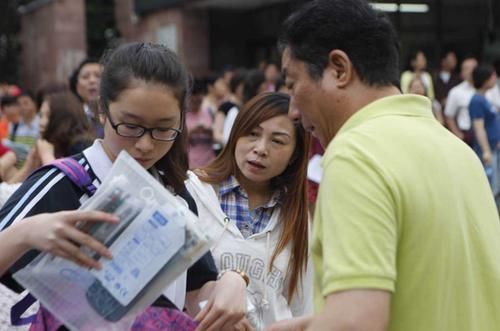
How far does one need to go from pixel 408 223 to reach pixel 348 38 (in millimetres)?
489

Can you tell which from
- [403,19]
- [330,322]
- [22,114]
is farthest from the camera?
[403,19]

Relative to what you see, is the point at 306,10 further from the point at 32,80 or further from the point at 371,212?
the point at 32,80

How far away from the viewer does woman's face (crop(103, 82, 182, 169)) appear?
7.03 ft

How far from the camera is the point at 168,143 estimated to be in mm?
2221

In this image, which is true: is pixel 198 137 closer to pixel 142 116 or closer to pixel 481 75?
pixel 481 75

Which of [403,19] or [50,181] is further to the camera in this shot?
[403,19]

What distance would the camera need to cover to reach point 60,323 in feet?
6.52

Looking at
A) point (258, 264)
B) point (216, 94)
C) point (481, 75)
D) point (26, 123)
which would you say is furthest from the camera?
point (216, 94)

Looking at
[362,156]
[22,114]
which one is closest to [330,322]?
[362,156]

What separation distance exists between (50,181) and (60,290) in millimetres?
357

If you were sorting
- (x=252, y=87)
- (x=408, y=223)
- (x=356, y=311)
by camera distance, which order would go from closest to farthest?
(x=356, y=311), (x=408, y=223), (x=252, y=87)

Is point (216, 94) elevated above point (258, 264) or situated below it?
below

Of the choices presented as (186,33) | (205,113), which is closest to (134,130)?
(205,113)

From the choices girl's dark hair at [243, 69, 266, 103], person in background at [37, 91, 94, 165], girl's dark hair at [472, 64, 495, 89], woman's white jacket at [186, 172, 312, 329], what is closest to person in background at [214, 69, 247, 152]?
girl's dark hair at [243, 69, 266, 103]
